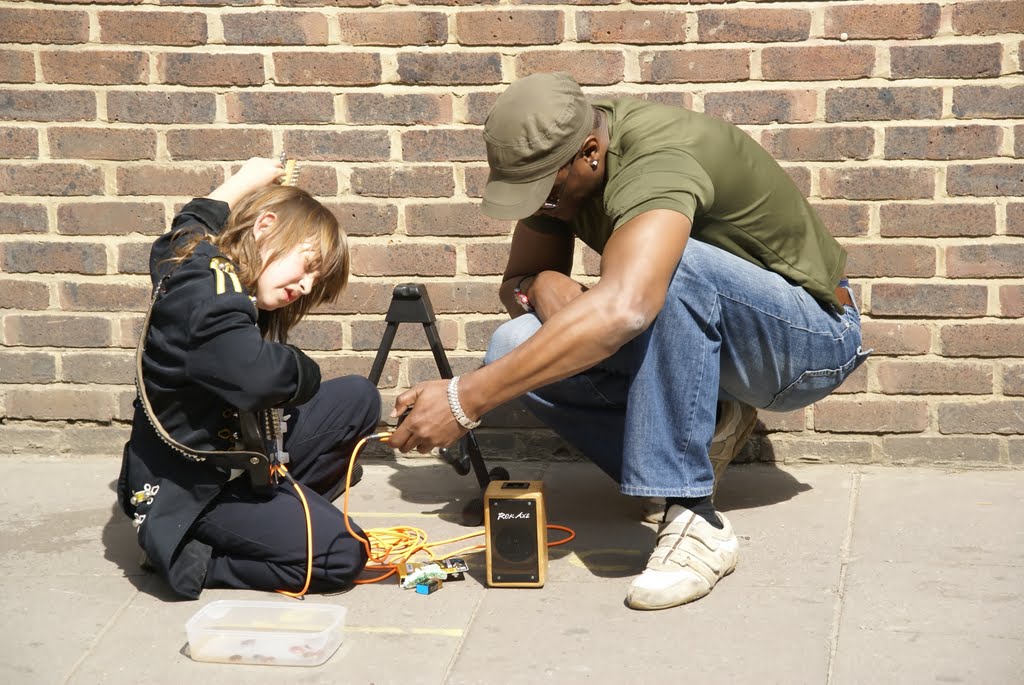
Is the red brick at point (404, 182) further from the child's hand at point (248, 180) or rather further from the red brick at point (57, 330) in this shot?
the red brick at point (57, 330)

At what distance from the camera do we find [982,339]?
146 inches

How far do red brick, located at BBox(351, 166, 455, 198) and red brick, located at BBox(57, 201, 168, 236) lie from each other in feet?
2.17

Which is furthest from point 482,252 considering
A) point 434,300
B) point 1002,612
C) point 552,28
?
point 1002,612

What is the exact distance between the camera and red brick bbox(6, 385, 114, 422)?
4086 millimetres

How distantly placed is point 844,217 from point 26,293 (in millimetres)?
2652

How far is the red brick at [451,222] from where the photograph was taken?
3.86m

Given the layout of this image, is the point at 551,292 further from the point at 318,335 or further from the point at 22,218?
the point at 22,218

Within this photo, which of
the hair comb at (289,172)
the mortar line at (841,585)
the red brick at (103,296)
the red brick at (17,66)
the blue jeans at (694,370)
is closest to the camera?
the mortar line at (841,585)

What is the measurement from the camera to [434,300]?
394cm

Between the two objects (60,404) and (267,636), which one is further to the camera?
(60,404)

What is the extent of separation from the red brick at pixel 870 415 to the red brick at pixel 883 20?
1.11 metres

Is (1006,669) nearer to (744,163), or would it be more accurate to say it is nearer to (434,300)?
(744,163)

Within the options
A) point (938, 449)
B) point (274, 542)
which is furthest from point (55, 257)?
point (938, 449)

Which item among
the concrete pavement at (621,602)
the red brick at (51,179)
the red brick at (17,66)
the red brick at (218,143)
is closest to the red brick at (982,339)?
the concrete pavement at (621,602)
